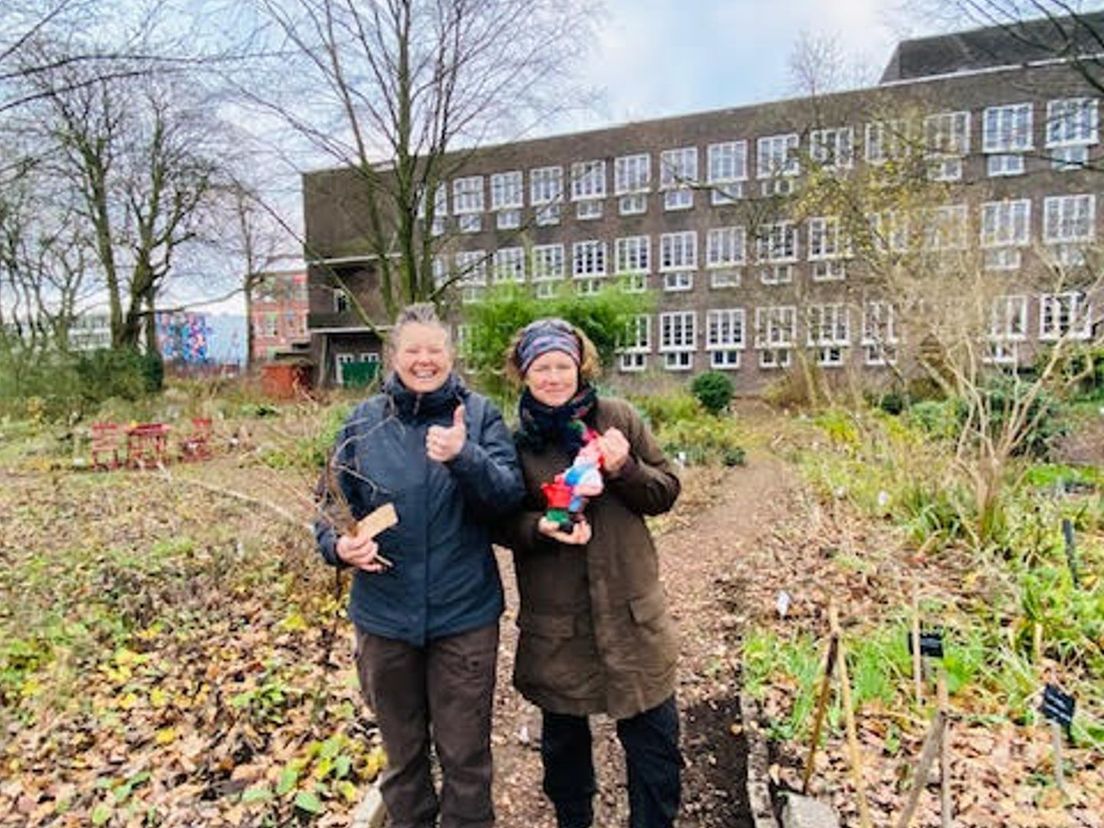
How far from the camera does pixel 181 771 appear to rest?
312 cm

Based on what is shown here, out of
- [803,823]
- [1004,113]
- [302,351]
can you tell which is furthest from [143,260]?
[1004,113]

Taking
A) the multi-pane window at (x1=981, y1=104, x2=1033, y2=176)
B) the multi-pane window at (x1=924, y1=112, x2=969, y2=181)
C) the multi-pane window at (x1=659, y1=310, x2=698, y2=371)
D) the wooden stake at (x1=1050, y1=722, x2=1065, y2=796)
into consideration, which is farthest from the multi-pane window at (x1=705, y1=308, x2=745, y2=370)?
the wooden stake at (x1=1050, y1=722, x2=1065, y2=796)

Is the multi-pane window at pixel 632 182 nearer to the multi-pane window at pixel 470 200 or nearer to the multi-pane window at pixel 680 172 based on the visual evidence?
the multi-pane window at pixel 680 172

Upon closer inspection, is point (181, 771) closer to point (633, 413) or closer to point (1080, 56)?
point (633, 413)

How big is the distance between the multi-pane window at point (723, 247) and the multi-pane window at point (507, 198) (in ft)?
34.3

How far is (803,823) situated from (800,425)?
1239cm

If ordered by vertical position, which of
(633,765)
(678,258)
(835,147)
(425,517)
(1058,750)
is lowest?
(633,765)

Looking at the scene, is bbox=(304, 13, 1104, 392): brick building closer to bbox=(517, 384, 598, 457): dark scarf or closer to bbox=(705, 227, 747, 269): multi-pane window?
bbox=(705, 227, 747, 269): multi-pane window

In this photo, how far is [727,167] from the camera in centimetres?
3362

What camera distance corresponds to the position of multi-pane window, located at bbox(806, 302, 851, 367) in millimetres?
15157

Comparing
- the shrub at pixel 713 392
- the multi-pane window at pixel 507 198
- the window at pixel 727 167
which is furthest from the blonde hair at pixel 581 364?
the multi-pane window at pixel 507 198

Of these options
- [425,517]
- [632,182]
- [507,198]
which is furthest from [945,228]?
[507,198]

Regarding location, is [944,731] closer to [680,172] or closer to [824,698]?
[824,698]

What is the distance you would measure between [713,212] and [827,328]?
49.5ft
